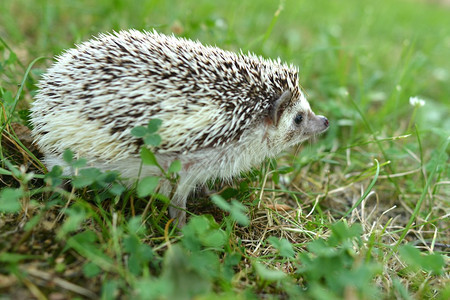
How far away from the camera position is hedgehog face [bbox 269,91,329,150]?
11.6 ft

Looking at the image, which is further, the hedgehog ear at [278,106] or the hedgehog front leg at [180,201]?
the hedgehog ear at [278,106]

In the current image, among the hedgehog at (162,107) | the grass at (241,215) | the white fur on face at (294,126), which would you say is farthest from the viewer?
the white fur on face at (294,126)

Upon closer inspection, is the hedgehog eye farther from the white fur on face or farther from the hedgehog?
the hedgehog

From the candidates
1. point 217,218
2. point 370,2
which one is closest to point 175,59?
point 217,218

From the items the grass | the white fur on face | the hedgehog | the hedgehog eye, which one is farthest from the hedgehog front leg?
the hedgehog eye

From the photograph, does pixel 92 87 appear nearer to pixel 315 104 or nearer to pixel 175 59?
pixel 175 59

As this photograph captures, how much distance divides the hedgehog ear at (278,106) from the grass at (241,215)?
1.60ft

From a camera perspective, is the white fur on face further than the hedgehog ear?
Yes

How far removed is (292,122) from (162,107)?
137 cm

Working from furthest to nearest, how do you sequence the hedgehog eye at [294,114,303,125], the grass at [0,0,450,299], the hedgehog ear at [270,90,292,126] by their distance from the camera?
the hedgehog eye at [294,114,303,125] → the hedgehog ear at [270,90,292,126] → the grass at [0,0,450,299]

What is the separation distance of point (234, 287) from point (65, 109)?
5.79 feet

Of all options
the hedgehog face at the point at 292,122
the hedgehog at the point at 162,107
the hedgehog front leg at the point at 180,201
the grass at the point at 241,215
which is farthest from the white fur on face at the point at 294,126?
the hedgehog front leg at the point at 180,201

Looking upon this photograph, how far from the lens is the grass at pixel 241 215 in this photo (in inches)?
92.0

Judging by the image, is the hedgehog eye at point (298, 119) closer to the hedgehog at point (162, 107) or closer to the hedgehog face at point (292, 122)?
the hedgehog face at point (292, 122)
